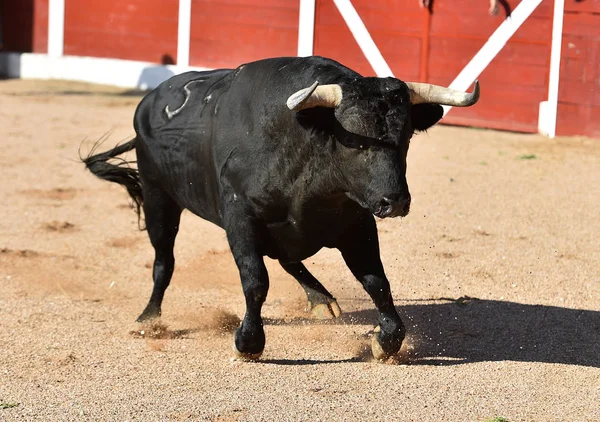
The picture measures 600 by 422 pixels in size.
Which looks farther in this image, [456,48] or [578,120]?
[456,48]

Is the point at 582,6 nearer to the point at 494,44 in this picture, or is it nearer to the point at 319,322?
the point at 494,44

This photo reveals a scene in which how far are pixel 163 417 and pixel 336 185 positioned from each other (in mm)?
1085

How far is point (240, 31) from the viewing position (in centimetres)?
1302

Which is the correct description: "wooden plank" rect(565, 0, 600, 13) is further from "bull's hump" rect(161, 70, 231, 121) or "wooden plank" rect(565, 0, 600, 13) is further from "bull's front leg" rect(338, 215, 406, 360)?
"bull's front leg" rect(338, 215, 406, 360)

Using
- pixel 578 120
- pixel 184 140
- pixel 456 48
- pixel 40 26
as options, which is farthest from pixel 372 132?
pixel 40 26

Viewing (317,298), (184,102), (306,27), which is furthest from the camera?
(306,27)

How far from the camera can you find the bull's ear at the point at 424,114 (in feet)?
13.7

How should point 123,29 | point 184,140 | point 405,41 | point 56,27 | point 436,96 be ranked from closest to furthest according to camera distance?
point 436,96 → point 184,140 → point 405,41 → point 123,29 → point 56,27

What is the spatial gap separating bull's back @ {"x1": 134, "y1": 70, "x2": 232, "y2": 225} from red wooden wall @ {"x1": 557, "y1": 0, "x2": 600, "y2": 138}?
648 cm

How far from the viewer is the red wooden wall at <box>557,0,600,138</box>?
10.8m

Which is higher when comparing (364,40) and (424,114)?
(424,114)

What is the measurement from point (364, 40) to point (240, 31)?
1.75 m

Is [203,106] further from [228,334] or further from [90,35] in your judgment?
[90,35]

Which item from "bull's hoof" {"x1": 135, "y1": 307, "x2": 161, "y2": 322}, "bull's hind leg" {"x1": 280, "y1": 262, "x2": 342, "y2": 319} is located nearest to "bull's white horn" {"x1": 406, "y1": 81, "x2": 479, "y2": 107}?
"bull's hind leg" {"x1": 280, "y1": 262, "x2": 342, "y2": 319}
